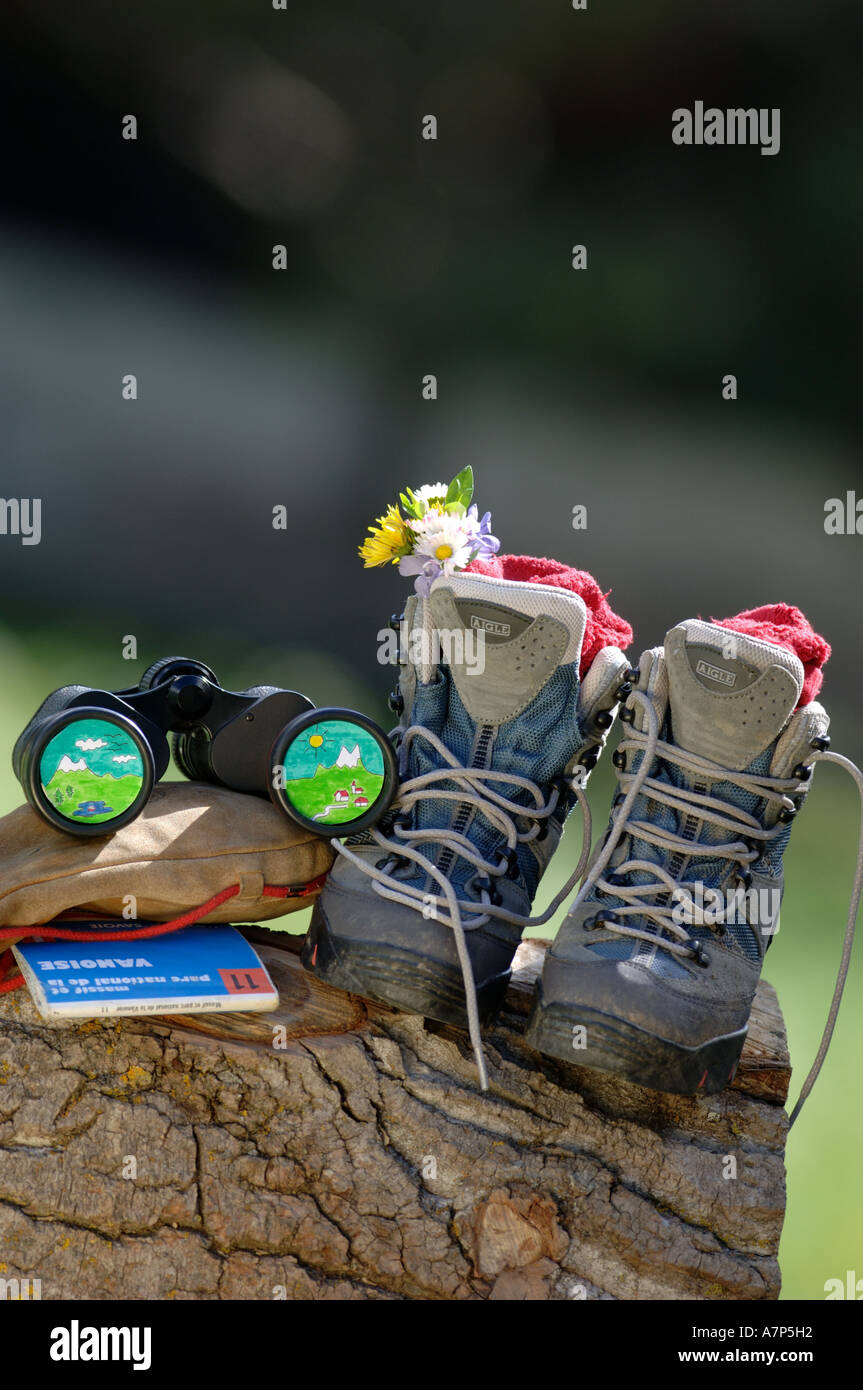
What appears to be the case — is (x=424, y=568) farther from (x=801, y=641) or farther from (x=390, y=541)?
(x=801, y=641)

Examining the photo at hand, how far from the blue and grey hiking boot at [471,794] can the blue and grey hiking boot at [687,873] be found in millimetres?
62

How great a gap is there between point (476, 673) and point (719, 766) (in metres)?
0.25

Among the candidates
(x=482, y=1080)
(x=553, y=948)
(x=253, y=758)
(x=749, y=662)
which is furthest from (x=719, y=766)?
(x=253, y=758)

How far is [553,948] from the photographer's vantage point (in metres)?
1.07

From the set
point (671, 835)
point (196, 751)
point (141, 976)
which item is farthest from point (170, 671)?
point (671, 835)

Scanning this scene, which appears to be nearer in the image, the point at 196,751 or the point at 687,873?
the point at 687,873

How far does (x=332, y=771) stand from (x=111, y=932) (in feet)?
0.83

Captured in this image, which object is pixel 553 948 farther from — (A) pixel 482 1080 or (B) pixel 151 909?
(B) pixel 151 909

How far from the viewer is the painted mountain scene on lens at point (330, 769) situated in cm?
113

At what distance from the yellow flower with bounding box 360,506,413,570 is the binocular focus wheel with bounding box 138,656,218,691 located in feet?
0.69

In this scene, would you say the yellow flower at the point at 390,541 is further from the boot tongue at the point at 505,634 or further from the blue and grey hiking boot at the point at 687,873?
the blue and grey hiking boot at the point at 687,873

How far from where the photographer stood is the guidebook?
0.99 metres

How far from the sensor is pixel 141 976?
1024 mm

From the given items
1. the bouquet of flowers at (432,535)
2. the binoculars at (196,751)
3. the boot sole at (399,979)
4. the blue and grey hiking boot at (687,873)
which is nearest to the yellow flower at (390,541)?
the bouquet of flowers at (432,535)
